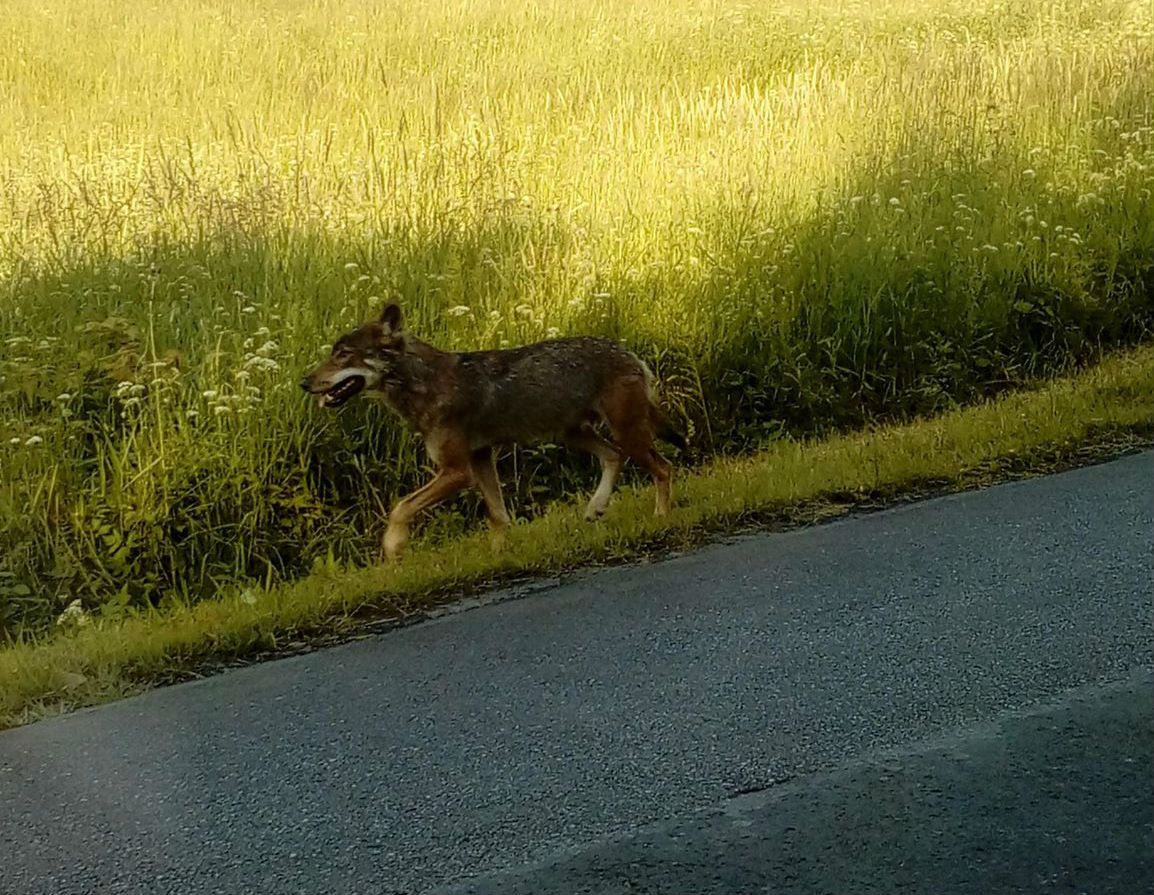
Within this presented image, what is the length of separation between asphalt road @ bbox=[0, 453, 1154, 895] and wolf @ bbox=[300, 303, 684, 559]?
3.72 feet

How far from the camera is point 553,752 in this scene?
4297 millimetres

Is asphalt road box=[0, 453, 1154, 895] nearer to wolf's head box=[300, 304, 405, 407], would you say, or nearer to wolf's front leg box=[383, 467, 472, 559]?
wolf's front leg box=[383, 467, 472, 559]

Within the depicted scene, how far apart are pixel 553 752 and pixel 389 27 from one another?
13069 millimetres

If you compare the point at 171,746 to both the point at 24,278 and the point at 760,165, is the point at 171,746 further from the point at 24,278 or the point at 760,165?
the point at 760,165

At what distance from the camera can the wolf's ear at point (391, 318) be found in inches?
271

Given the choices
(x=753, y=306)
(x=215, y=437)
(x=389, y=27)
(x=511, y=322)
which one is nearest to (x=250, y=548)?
(x=215, y=437)

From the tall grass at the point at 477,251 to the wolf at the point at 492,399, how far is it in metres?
0.44

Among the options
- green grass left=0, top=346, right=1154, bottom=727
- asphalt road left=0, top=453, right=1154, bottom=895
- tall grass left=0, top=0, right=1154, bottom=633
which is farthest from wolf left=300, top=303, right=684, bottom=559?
asphalt road left=0, top=453, right=1154, bottom=895

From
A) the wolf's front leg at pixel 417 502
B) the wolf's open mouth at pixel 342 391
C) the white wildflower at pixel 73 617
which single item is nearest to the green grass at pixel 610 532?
the white wildflower at pixel 73 617

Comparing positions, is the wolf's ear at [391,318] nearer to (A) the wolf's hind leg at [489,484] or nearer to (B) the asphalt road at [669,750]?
(A) the wolf's hind leg at [489,484]

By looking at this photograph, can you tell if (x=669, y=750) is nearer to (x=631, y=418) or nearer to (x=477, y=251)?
(x=631, y=418)

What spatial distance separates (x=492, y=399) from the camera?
702 centimetres

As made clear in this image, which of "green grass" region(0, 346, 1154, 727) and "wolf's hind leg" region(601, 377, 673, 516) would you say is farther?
"wolf's hind leg" region(601, 377, 673, 516)

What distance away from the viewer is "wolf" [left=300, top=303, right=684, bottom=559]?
6.77 meters
